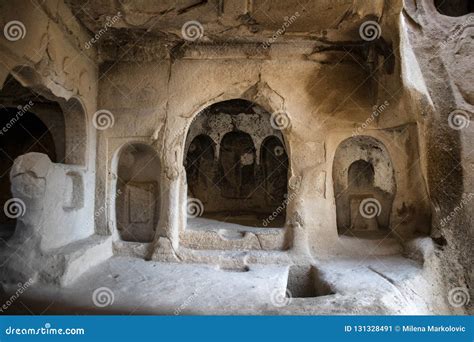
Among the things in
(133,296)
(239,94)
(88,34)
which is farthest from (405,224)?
(88,34)

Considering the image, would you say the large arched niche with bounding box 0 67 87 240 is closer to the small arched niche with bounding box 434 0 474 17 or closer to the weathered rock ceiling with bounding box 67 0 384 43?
the weathered rock ceiling with bounding box 67 0 384 43

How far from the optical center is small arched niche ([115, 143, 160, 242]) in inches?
261

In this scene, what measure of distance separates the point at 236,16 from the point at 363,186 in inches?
205

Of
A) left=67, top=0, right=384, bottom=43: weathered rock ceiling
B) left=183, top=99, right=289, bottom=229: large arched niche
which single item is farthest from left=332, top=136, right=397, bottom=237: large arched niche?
left=67, top=0, right=384, bottom=43: weathered rock ceiling

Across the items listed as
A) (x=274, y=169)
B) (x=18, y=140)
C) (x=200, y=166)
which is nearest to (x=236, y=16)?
(x=200, y=166)

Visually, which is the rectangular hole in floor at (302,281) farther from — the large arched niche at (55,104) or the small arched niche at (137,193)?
the large arched niche at (55,104)

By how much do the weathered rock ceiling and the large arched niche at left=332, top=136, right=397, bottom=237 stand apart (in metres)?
2.99

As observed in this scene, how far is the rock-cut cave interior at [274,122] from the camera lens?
14.7ft

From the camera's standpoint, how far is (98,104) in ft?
21.1

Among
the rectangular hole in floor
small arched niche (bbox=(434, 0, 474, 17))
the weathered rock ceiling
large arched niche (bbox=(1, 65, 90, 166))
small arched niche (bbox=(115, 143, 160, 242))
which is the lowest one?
the rectangular hole in floor

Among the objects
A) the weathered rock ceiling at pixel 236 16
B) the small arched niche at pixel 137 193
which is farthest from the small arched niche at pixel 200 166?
the weathered rock ceiling at pixel 236 16

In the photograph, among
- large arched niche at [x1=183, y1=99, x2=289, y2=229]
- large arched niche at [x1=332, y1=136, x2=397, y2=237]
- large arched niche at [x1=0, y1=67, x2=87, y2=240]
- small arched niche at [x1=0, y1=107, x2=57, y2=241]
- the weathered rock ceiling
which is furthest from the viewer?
large arched niche at [x1=183, y1=99, x2=289, y2=229]

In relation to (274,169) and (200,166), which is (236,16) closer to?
(200,166)

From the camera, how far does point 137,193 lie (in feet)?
22.3
